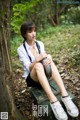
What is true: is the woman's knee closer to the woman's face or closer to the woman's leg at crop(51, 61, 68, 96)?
the woman's leg at crop(51, 61, 68, 96)

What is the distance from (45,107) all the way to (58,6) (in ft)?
36.8

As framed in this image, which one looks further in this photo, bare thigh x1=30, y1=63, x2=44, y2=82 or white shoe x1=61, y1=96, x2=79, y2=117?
bare thigh x1=30, y1=63, x2=44, y2=82

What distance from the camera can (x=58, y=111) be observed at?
10.3ft

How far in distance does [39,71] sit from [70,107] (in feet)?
2.00

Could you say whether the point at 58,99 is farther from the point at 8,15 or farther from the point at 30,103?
the point at 8,15

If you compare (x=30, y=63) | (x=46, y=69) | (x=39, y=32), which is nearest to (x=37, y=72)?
(x=46, y=69)

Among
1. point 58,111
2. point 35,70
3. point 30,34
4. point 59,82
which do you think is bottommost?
point 58,111

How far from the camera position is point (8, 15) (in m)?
3.73

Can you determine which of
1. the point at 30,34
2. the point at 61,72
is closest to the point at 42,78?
the point at 30,34

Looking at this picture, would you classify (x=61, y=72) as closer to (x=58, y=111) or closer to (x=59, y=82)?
(x=59, y=82)

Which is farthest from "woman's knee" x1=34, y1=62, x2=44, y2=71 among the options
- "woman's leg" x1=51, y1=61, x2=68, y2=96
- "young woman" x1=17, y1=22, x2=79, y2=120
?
"woman's leg" x1=51, y1=61, x2=68, y2=96

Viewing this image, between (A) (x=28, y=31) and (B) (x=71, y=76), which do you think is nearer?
(A) (x=28, y=31)

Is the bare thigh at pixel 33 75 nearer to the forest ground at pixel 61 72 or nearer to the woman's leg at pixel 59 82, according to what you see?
the woman's leg at pixel 59 82

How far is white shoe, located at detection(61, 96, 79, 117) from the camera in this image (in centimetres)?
317
